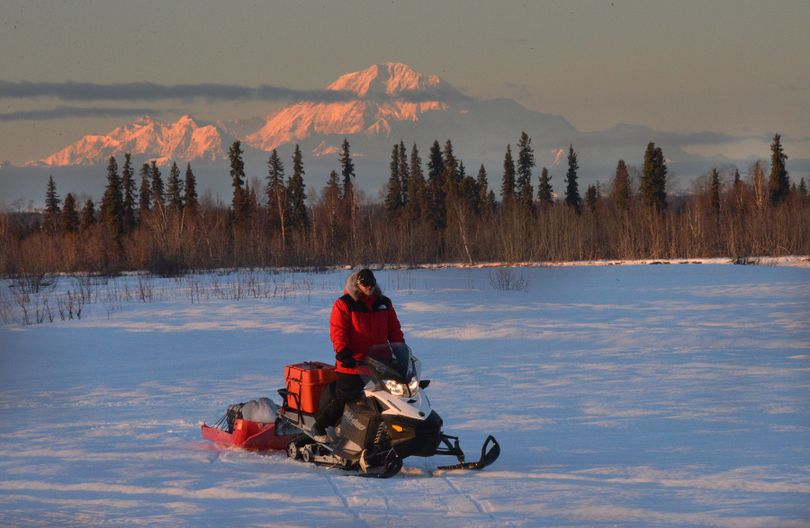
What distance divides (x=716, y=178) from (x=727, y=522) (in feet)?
312

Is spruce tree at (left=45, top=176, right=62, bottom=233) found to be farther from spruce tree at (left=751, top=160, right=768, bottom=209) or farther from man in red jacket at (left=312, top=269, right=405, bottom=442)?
man in red jacket at (left=312, top=269, right=405, bottom=442)

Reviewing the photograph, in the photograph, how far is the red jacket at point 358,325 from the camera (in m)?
8.27

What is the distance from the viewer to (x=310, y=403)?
8.80 meters

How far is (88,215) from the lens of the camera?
94.1 m

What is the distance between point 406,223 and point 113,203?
28.4 m

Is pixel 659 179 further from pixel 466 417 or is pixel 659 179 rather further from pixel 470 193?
pixel 466 417

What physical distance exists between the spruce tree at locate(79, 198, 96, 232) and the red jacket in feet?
292

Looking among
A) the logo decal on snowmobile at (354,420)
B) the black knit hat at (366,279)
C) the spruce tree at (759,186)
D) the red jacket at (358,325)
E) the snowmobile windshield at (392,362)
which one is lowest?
the logo decal on snowmobile at (354,420)

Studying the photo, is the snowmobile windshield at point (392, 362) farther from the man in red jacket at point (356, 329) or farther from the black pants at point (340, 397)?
the black pants at point (340, 397)

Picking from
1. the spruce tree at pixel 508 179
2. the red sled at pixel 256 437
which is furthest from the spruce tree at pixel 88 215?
the red sled at pixel 256 437

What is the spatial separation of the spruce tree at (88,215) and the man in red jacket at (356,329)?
89127mm

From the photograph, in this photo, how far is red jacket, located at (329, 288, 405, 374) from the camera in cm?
827

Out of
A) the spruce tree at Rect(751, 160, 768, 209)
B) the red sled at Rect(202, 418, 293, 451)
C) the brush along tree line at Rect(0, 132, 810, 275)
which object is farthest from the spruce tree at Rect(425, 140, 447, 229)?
the red sled at Rect(202, 418, 293, 451)

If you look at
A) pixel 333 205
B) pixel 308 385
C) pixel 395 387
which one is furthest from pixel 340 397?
pixel 333 205
